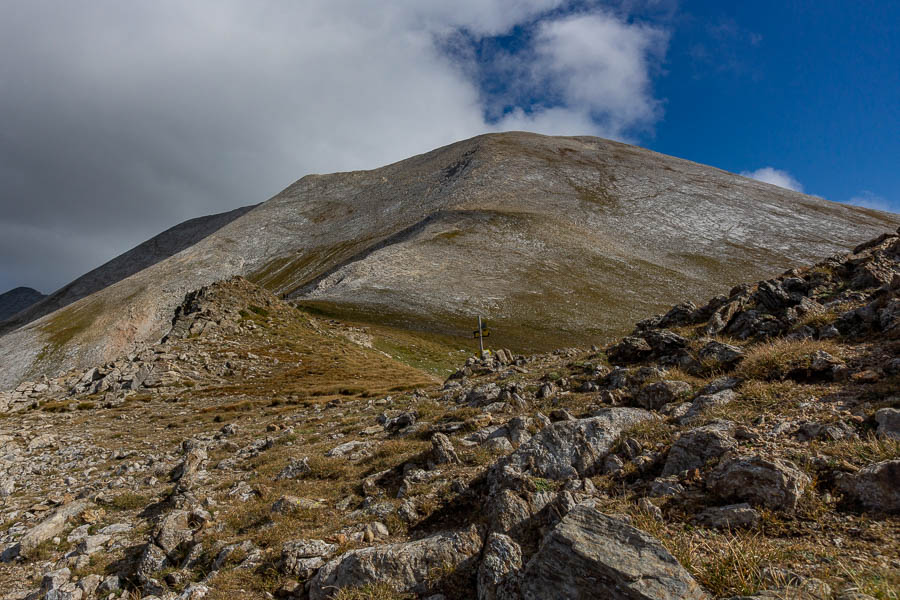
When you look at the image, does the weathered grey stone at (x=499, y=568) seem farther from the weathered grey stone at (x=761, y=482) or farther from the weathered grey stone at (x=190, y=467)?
the weathered grey stone at (x=190, y=467)

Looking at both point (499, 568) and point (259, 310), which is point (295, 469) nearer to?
point (499, 568)

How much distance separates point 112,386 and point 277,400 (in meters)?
13.4

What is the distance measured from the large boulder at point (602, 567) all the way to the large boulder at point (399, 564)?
1539mm

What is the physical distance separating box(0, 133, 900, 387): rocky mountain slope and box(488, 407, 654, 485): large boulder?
5745 cm

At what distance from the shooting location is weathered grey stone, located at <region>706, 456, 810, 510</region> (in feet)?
16.5

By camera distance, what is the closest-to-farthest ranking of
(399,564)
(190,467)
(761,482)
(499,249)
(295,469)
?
1. (761,482)
2. (399,564)
3. (295,469)
4. (190,467)
5. (499,249)

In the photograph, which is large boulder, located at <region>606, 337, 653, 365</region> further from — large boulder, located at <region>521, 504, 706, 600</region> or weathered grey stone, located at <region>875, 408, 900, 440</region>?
large boulder, located at <region>521, 504, 706, 600</region>

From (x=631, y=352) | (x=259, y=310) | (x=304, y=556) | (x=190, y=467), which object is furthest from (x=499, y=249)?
(x=304, y=556)

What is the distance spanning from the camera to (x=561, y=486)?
22.5 feet

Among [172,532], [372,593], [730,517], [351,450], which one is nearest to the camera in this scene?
[730,517]

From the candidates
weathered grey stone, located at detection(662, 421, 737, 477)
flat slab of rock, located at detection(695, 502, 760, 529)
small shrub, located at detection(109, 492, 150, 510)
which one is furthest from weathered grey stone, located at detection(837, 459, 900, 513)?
small shrub, located at detection(109, 492, 150, 510)

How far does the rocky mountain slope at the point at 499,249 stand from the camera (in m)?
82.0

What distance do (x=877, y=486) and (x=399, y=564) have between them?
19.0ft

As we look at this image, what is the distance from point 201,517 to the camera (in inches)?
350
